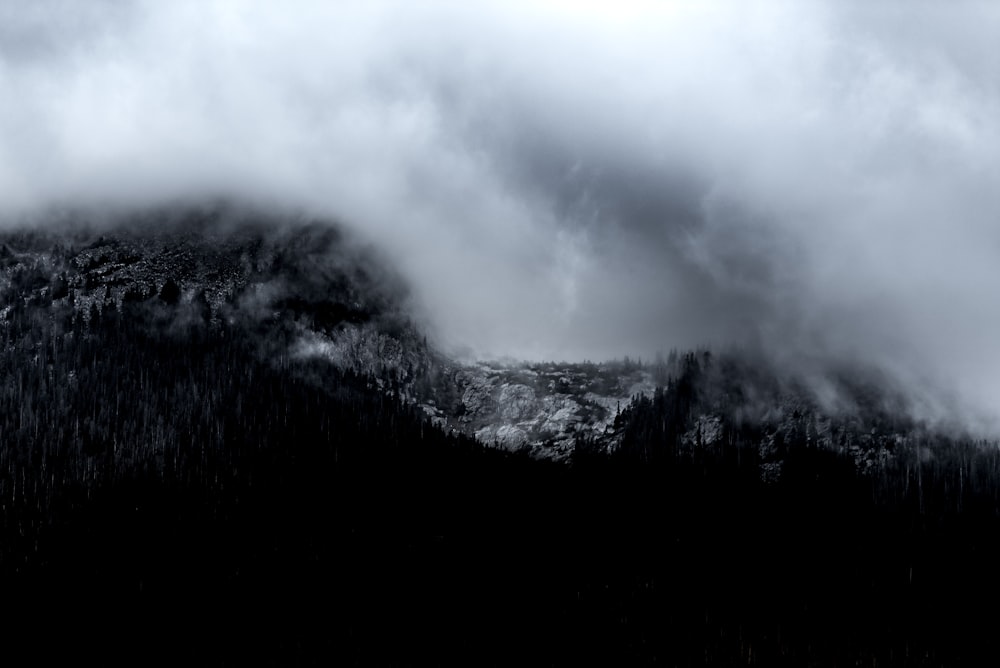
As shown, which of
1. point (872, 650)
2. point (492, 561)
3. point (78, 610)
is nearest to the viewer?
point (78, 610)

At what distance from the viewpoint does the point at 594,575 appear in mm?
197125

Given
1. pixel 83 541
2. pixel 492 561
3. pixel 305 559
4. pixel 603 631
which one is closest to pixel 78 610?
pixel 83 541

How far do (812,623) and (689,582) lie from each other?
94.1 feet

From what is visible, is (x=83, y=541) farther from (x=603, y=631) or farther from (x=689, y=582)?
(x=689, y=582)

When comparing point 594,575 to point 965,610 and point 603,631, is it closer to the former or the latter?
point 603,631

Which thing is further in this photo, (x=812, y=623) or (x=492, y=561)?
(x=492, y=561)

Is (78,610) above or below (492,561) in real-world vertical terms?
below

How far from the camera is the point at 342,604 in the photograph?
165250 millimetres

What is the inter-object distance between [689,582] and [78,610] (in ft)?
427

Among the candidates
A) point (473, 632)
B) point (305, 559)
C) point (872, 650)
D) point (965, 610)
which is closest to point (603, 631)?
point (473, 632)

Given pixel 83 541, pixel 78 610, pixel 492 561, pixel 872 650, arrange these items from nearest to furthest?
pixel 78 610, pixel 872 650, pixel 83 541, pixel 492 561

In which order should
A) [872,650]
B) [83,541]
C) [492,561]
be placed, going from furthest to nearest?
[492,561] → [83,541] → [872,650]

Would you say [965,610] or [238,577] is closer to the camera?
[238,577]

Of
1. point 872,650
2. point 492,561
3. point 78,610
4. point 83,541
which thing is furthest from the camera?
point 492,561
